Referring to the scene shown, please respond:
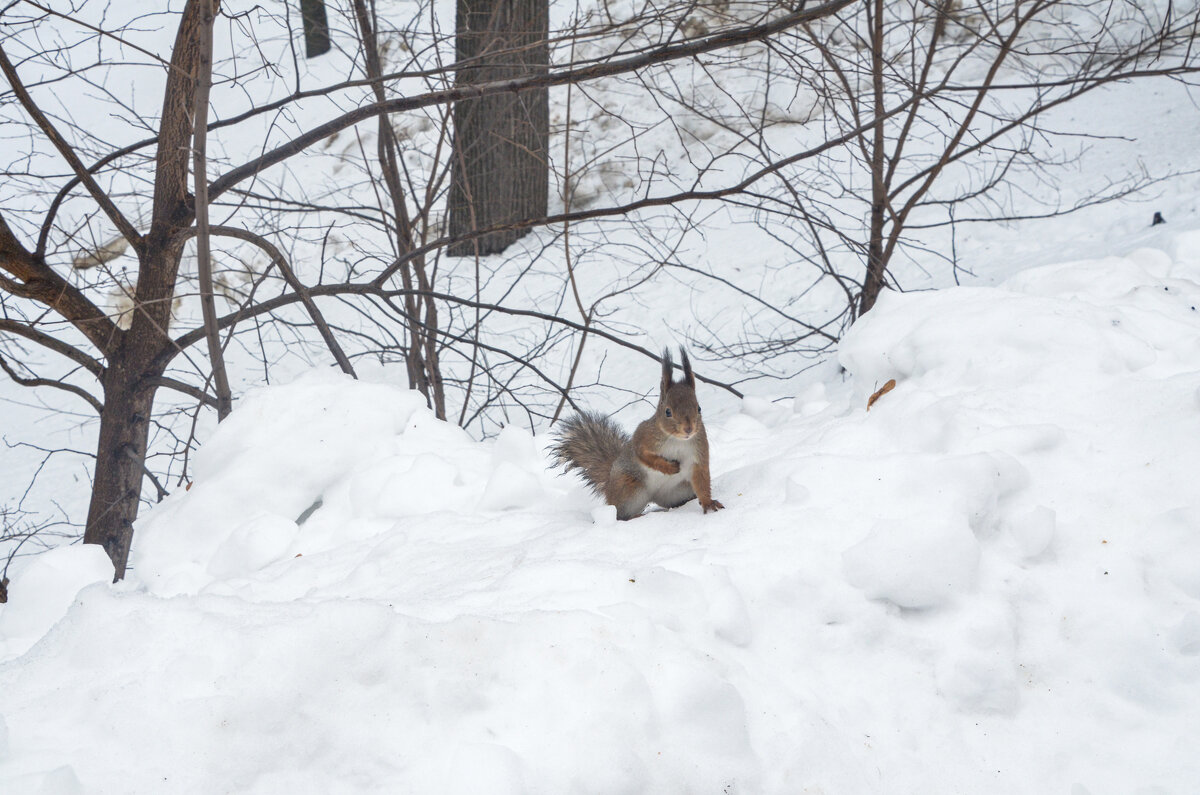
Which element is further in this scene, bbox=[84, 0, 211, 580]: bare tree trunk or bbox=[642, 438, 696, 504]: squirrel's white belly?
bbox=[84, 0, 211, 580]: bare tree trunk

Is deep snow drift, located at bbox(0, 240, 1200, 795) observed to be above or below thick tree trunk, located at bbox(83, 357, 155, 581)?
below

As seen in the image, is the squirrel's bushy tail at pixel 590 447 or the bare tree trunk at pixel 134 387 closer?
the squirrel's bushy tail at pixel 590 447

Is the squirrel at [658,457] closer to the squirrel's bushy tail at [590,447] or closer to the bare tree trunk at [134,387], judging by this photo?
the squirrel's bushy tail at [590,447]

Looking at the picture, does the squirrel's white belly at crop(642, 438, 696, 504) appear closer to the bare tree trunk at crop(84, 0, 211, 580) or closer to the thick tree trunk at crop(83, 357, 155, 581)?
the bare tree trunk at crop(84, 0, 211, 580)

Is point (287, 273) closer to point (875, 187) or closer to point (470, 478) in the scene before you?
point (470, 478)

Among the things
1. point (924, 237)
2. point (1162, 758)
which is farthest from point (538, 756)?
point (924, 237)

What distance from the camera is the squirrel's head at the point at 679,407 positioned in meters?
2.37

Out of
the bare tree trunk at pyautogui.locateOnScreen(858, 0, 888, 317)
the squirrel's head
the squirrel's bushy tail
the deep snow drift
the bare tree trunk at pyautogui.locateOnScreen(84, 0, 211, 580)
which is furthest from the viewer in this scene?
the bare tree trunk at pyautogui.locateOnScreen(858, 0, 888, 317)

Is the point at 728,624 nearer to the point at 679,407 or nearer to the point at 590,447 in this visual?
the point at 679,407

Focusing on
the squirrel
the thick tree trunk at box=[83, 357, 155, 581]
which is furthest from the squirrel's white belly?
the thick tree trunk at box=[83, 357, 155, 581]

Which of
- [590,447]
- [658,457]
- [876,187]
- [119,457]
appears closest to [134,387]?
[119,457]

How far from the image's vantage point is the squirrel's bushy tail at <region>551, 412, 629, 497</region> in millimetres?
2775

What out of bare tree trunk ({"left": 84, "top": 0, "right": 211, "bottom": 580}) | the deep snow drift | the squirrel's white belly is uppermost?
bare tree trunk ({"left": 84, "top": 0, "right": 211, "bottom": 580})

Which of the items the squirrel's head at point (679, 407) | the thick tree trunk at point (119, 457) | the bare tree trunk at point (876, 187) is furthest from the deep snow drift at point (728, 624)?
the bare tree trunk at point (876, 187)
